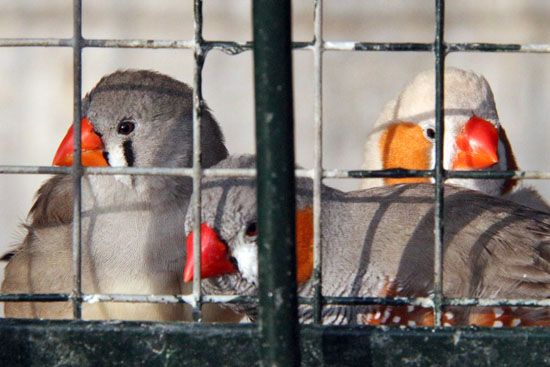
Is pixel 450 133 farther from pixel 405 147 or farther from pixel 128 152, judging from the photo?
pixel 128 152

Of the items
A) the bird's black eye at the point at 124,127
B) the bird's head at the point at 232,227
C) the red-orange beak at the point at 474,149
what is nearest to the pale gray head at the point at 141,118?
the bird's black eye at the point at 124,127

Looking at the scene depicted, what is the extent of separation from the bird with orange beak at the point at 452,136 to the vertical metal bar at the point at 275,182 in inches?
45.5

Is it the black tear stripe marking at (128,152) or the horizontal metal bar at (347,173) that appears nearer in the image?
the horizontal metal bar at (347,173)

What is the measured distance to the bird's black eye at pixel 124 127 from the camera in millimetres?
1961

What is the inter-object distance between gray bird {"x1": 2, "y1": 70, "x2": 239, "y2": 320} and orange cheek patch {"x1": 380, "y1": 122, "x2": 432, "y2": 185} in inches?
15.5

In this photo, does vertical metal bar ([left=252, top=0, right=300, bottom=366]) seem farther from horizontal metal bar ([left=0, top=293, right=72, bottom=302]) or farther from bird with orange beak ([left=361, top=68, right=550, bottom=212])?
bird with orange beak ([left=361, top=68, right=550, bottom=212])

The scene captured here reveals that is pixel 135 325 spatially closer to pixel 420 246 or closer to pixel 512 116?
pixel 420 246

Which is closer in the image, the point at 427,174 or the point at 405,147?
the point at 427,174

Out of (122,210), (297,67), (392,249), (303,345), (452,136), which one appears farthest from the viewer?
(297,67)

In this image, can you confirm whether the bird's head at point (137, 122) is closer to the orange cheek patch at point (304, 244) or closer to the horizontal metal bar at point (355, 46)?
the orange cheek patch at point (304, 244)

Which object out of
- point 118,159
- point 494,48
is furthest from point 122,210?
point 494,48

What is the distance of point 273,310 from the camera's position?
88 centimetres

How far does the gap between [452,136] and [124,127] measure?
0.63 m

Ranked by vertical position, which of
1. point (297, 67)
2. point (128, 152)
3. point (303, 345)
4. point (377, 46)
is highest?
point (297, 67)
